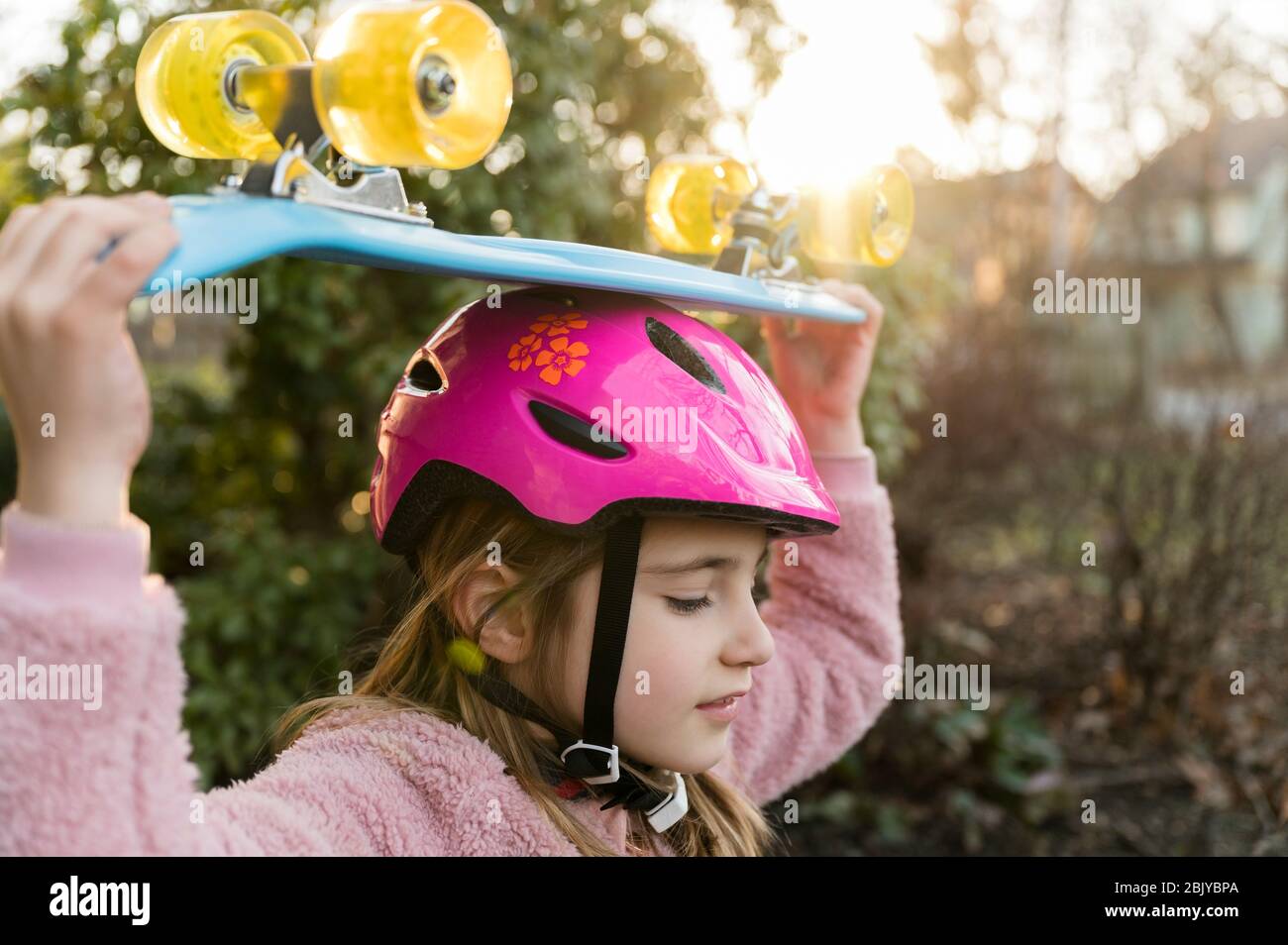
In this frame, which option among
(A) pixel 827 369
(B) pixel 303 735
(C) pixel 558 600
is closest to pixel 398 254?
(C) pixel 558 600

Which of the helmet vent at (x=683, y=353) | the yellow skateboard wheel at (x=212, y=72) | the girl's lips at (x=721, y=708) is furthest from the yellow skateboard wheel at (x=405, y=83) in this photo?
the girl's lips at (x=721, y=708)

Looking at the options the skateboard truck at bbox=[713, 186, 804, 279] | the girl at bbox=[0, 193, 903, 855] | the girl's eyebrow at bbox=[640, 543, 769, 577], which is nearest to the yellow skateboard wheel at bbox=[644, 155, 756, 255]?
the skateboard truck at bbox=[713, 186, 804, 279]

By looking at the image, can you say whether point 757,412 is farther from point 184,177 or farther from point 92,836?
point 184,177

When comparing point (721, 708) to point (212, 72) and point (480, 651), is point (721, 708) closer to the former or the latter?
point (480, 651)

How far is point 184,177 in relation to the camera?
13.0 feet

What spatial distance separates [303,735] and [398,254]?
83 cm

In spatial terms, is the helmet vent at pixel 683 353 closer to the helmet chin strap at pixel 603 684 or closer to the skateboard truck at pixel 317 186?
the helmet chin strap at pixel 603 684

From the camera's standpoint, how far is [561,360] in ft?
6.70

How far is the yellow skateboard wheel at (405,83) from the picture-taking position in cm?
139

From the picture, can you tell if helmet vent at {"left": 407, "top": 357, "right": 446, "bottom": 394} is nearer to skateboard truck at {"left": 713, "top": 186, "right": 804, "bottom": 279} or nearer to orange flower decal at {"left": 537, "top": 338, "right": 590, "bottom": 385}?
orange flower decal at {"left": 537, "top": 338, "right": 590, "bottom": 385}

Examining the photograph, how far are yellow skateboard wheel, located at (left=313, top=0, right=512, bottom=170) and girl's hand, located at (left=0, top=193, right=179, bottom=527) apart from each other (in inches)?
10.2
